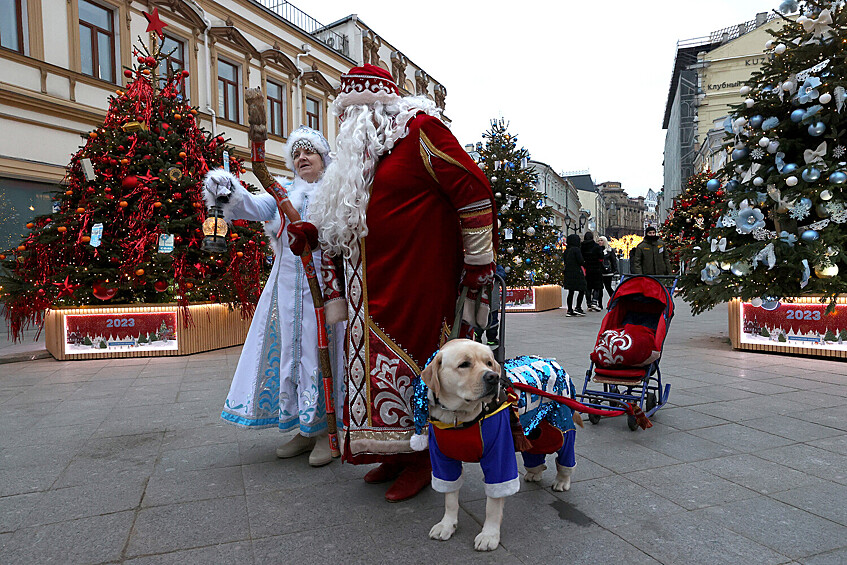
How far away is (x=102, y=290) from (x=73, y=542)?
19.3ft

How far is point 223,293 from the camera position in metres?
8.23

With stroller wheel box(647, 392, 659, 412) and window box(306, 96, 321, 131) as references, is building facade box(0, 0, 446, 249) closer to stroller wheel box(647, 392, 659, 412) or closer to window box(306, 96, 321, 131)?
window box(306, 96, 321, 131)

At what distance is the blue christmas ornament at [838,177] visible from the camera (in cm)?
602

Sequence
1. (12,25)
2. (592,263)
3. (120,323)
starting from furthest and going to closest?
(592,263) < (12,25) < (120,323)

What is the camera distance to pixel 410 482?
2.82 meters

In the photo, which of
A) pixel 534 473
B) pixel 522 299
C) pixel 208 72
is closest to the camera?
pixel 534 473

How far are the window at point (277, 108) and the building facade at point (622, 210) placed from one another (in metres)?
112

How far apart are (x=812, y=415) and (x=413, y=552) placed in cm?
363

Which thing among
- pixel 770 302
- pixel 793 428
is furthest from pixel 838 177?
pixel 793 428

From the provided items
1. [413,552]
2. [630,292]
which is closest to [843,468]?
[630,292]

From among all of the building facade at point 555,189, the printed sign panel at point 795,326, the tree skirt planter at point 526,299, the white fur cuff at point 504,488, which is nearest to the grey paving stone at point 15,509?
the white fur cuff at point 504,488

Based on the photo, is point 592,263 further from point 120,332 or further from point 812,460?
point 812,460

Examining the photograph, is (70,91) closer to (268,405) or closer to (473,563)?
(268,405)

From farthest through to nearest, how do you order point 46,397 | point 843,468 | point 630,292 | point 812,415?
point 46,397, point 630,292, point 812,415, point 843,468
